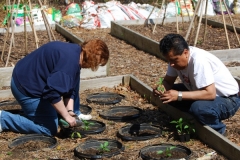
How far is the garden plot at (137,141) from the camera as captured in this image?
4449 mm

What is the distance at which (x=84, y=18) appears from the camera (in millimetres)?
11930

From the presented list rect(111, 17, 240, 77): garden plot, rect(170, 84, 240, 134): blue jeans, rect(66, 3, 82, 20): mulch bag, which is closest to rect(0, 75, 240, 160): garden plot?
rect(170, 84, 240, 134): blue jeans

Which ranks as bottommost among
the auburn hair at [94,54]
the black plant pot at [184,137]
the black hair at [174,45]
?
Result: the black plant pot at [184,137]

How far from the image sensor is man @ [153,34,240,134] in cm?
442

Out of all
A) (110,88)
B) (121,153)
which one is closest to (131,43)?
(110,88)

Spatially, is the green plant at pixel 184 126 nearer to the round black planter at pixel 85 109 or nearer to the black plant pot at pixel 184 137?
the black plant pot at pixel 184 137

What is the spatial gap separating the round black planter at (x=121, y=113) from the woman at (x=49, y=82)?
1.72 ft

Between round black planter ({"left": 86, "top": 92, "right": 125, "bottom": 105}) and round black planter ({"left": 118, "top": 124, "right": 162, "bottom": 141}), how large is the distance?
1049mm

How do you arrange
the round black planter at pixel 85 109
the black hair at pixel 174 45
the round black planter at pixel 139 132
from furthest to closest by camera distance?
the round black planter at pixel 85 109 < the round black planter at pixel 139 132 < the black hair at pixel 174 45

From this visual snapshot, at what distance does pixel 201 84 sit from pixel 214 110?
0.97ft

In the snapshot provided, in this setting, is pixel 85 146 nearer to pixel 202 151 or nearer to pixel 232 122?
pixel 202 151

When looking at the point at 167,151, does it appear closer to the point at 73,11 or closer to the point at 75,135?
the point at 75,135

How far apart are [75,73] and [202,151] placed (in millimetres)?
1379

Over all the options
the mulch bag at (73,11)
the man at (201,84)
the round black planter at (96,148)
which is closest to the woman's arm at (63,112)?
the round black planter at (96,148)
